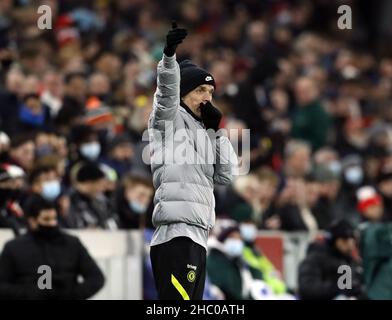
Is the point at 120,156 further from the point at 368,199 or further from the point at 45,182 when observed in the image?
the point at 45,182

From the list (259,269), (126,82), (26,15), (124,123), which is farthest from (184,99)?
(26,15)

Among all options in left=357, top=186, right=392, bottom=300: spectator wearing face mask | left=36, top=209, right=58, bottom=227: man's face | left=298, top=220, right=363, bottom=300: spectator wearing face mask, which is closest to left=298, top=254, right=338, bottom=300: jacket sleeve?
left=298, top=220, right=363, bottom=300: spectator wearing face mask

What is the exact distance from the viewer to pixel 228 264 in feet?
41.8

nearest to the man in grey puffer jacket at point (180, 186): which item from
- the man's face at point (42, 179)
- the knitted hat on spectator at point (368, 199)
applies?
the man's face at point (42, 179)

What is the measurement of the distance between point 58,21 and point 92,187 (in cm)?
616

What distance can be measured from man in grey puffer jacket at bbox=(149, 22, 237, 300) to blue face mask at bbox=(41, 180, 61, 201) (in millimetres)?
3089

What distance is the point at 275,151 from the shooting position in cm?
1734

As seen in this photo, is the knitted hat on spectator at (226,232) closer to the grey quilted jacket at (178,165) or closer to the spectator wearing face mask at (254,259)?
the spectator wearing face mask at (254,259)

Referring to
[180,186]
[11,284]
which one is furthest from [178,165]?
[11,284]

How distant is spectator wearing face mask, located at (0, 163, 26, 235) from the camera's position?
1084 centimetres

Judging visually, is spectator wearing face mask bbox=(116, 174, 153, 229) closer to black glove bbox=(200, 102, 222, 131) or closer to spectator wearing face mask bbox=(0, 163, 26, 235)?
spectator wearing face mask bbox=(0, 163, 26, 235)

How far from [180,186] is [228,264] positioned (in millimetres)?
4528

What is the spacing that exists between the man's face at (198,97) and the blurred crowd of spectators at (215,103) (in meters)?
2.51
